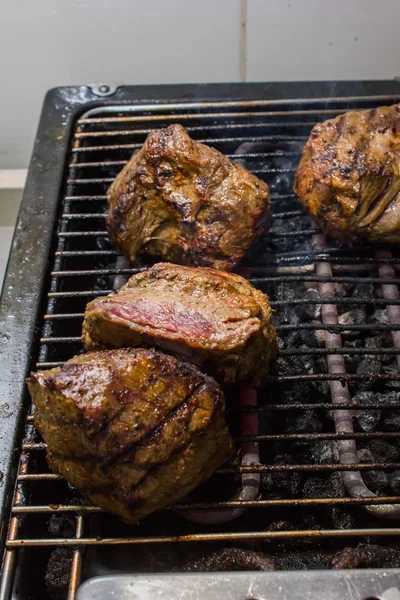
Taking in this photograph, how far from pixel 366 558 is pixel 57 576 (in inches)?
49.0

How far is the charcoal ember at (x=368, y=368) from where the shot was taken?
2764 mm

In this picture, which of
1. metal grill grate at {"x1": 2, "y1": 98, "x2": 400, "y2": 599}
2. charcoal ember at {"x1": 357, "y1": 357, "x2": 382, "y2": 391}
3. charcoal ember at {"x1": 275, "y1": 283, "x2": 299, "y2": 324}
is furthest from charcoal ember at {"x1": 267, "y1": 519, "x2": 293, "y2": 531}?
charcoal ember at {"x1": 275, "y1": 283, "x2": 299, "y2": 324}

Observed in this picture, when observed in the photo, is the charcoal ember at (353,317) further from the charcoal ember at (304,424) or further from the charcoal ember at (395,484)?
the charcoal ember at (395,484)

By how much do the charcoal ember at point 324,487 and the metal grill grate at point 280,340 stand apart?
0.04ft

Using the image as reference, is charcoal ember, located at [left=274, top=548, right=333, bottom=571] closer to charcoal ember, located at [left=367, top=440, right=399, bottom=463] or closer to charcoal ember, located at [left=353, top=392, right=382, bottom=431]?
charcoal ember, located at [left=367, top=440, right=399, bottom=463]

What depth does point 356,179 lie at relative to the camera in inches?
109

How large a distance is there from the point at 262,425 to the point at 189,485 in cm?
68

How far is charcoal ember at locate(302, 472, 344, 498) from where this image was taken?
8.09 ft

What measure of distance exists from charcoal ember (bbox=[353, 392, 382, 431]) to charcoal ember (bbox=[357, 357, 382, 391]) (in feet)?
0.15

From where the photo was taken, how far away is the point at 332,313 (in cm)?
285

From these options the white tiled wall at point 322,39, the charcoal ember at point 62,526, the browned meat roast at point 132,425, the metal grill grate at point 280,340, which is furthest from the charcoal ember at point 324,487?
the white tiled wall at point 322,39

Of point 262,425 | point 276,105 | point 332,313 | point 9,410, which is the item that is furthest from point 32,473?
point 276,105

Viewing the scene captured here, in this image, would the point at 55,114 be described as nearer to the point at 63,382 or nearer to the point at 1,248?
the point at 1,248

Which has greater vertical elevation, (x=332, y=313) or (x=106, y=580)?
(x=332, y=313)
